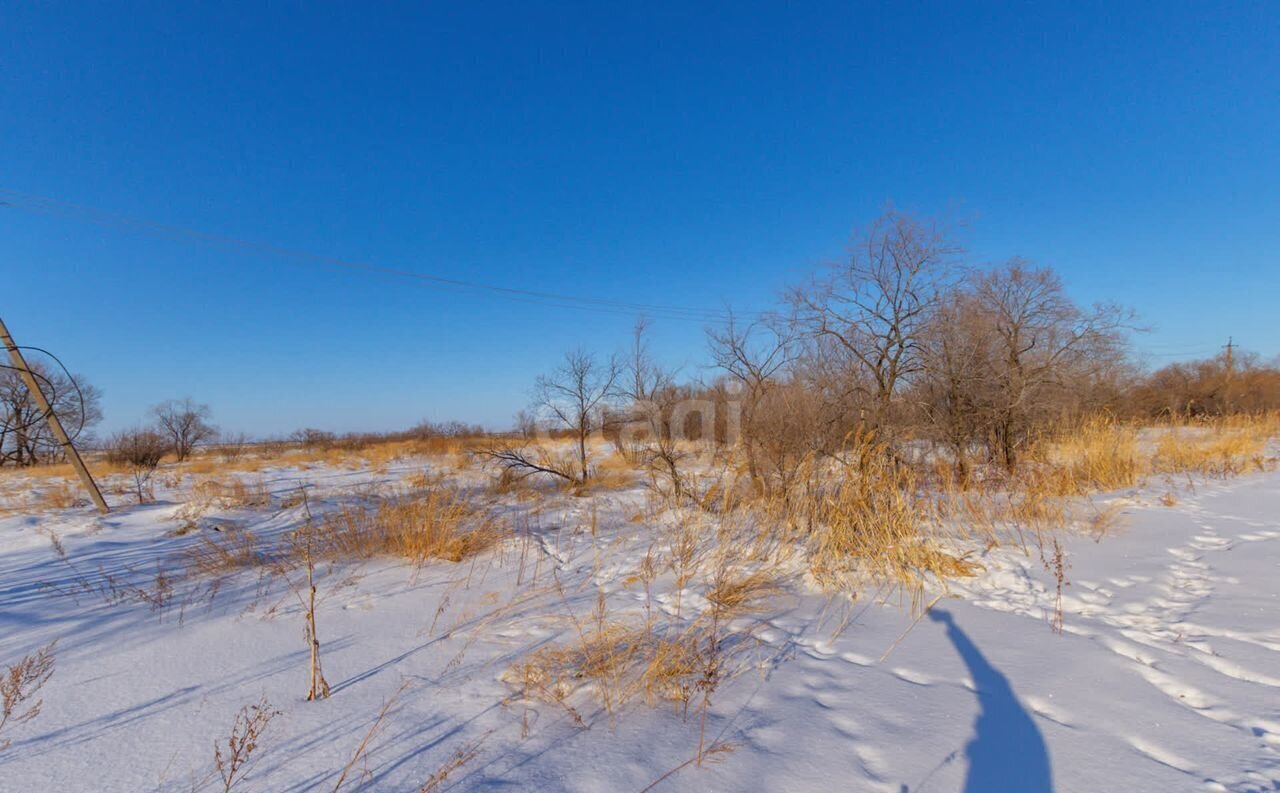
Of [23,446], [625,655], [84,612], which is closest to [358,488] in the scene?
[84,612]

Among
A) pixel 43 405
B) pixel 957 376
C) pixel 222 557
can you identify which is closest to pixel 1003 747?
pixel 222 557

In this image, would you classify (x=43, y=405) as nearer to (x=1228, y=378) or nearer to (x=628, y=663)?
(x=628, y=663)

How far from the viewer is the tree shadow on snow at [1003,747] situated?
1.31 metres

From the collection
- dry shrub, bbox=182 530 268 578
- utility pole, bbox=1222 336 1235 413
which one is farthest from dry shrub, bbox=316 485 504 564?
utility pole, bbox=1222 336 1235 413

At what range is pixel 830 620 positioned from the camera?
2.53 meters

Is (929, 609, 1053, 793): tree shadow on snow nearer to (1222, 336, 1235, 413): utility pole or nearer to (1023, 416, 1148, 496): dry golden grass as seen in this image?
(1023, 416, 1148, 496): dry golden grass

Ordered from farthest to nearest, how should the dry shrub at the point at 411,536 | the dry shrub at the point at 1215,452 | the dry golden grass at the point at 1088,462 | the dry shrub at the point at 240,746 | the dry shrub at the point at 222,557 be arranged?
the dry shrub at the point at 1215,452
the dry golden grass at the point at 1088,462
the dry shrub at the point at 411,536
the dry shrub at the point at 222,557
the dry shrub at the point at 240,746

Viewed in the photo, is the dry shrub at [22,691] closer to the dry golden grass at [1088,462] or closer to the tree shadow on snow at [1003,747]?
the tree shadow on snow at [1003,747]

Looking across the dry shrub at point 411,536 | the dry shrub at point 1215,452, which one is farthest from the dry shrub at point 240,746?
the dry shrub at point 1215,452

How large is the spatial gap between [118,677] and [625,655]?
2.10 meters

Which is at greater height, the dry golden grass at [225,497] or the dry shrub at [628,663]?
the dry golden grass at [225,497]

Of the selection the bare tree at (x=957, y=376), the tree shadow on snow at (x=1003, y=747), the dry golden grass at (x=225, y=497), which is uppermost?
the bare tree at (x=957, y=376)

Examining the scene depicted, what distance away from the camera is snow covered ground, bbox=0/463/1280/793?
1.37 meters

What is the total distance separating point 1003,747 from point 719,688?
0.92 meters
